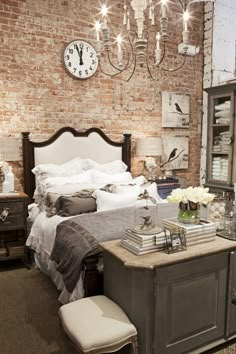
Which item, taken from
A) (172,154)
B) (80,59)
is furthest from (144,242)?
(172,154)

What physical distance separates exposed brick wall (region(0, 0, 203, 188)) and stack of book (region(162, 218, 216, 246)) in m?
2.55

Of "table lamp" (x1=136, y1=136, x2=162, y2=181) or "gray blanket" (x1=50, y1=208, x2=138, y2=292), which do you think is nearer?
"gray blanket" (x1=50, y1=208, x2=138, y2=292)

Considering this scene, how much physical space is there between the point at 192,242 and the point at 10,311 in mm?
1657

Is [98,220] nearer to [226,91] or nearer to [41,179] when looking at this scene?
[41,179]

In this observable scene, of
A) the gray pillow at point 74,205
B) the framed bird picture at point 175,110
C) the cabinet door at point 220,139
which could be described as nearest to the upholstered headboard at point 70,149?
the framed bird picture at point 175,110

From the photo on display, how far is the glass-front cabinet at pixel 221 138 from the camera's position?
443 cm

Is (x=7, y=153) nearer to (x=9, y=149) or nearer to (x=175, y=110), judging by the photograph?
(x=9, y=149)

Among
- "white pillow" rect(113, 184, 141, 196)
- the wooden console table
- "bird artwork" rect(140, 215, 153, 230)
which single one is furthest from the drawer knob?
"bird artwork" rect(140, 215, 153, 230)

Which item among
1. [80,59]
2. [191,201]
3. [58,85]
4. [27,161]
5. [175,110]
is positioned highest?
[80,59]

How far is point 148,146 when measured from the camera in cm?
465

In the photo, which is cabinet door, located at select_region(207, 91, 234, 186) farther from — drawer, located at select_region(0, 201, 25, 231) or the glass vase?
drawer, located at select_region(0, 201, 25, 231)

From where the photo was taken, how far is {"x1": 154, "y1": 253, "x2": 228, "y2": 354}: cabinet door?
1.82m

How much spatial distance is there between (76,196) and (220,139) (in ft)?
8.08

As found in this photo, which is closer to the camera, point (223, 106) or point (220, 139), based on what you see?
point (223, 106)
